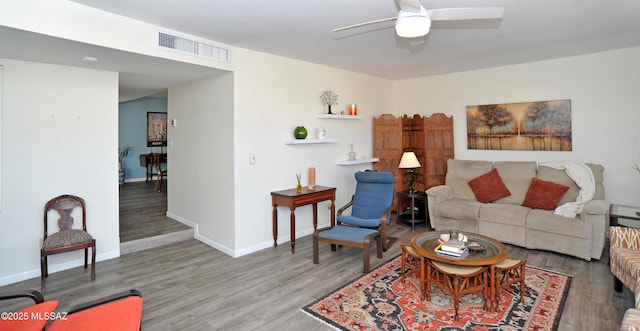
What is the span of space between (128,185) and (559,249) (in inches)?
367

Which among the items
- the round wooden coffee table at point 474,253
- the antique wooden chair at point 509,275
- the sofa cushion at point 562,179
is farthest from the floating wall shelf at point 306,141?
the sofa cushion at point 562,179

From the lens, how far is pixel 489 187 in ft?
15.9

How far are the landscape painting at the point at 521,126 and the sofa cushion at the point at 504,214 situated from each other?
4.02 feet

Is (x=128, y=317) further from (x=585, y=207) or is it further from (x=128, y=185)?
(x=128, y=185)

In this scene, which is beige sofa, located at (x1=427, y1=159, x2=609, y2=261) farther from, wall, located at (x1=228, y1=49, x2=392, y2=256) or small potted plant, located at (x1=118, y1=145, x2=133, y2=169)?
small potted plant, located at (x1=118, y1=145, x2=133, y2=169)

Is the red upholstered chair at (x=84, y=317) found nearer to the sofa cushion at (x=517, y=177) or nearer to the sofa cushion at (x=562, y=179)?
the sofa cushion at (x=517, y=177)

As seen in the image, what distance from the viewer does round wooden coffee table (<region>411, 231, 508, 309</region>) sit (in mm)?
2688

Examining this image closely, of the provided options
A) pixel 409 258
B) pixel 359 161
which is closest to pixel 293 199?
pixel 409 258

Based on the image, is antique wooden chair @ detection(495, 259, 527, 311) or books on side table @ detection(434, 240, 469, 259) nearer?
antique wooden chair @ detection(495, 259, 527, 311)

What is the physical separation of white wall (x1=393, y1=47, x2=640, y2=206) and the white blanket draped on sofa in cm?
48

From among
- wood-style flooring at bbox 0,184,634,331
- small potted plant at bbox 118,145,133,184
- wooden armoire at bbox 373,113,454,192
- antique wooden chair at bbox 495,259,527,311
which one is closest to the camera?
wood-style flooring at bbox 0,184,634,331

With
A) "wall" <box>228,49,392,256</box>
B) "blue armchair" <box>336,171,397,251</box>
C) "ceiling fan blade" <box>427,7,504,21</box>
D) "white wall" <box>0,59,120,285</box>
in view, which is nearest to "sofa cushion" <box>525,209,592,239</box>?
"blue armchair" <box>336,171,397,251</box>

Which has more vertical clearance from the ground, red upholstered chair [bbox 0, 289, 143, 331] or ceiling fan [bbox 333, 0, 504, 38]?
ceiling fan [bbox 333, 0, 504, 38]

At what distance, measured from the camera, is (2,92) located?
3.33m
